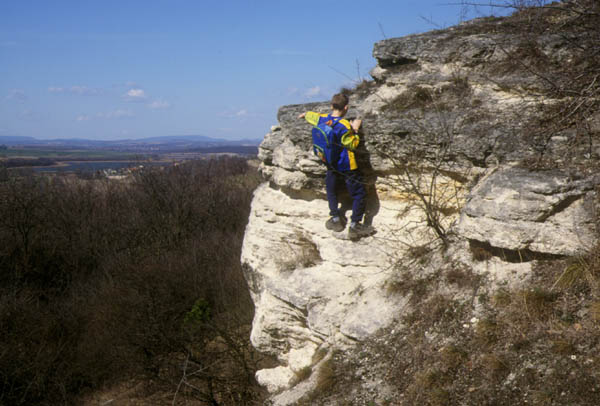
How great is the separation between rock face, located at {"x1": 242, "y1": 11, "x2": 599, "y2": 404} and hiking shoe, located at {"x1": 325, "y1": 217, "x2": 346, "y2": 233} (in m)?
0.12

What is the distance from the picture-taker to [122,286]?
18484 mm

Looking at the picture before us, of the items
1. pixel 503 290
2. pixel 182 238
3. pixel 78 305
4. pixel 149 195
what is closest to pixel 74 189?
pixel 149 195

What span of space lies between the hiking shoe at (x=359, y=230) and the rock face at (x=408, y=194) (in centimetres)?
13

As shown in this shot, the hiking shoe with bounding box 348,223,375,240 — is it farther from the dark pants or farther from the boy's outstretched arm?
the boy's outstretched arm

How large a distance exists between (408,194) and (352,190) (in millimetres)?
873

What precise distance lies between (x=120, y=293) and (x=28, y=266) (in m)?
6.77

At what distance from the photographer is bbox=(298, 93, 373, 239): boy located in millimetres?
6422

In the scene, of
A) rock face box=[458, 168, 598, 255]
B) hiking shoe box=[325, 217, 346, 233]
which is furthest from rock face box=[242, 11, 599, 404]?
hiking shoe box=[325, 217, 346, 233]

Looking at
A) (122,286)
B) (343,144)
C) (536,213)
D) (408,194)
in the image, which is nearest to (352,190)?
(343,144)

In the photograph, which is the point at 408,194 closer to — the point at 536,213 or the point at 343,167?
the point at 343,167

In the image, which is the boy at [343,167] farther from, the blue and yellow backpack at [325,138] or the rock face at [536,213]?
the rock face at [536,213]

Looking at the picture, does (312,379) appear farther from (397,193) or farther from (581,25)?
(581,25)

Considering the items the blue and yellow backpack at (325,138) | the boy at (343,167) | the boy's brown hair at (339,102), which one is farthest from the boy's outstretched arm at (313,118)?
the boy's brown hair at (339,102)

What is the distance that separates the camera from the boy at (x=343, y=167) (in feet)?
21.1
